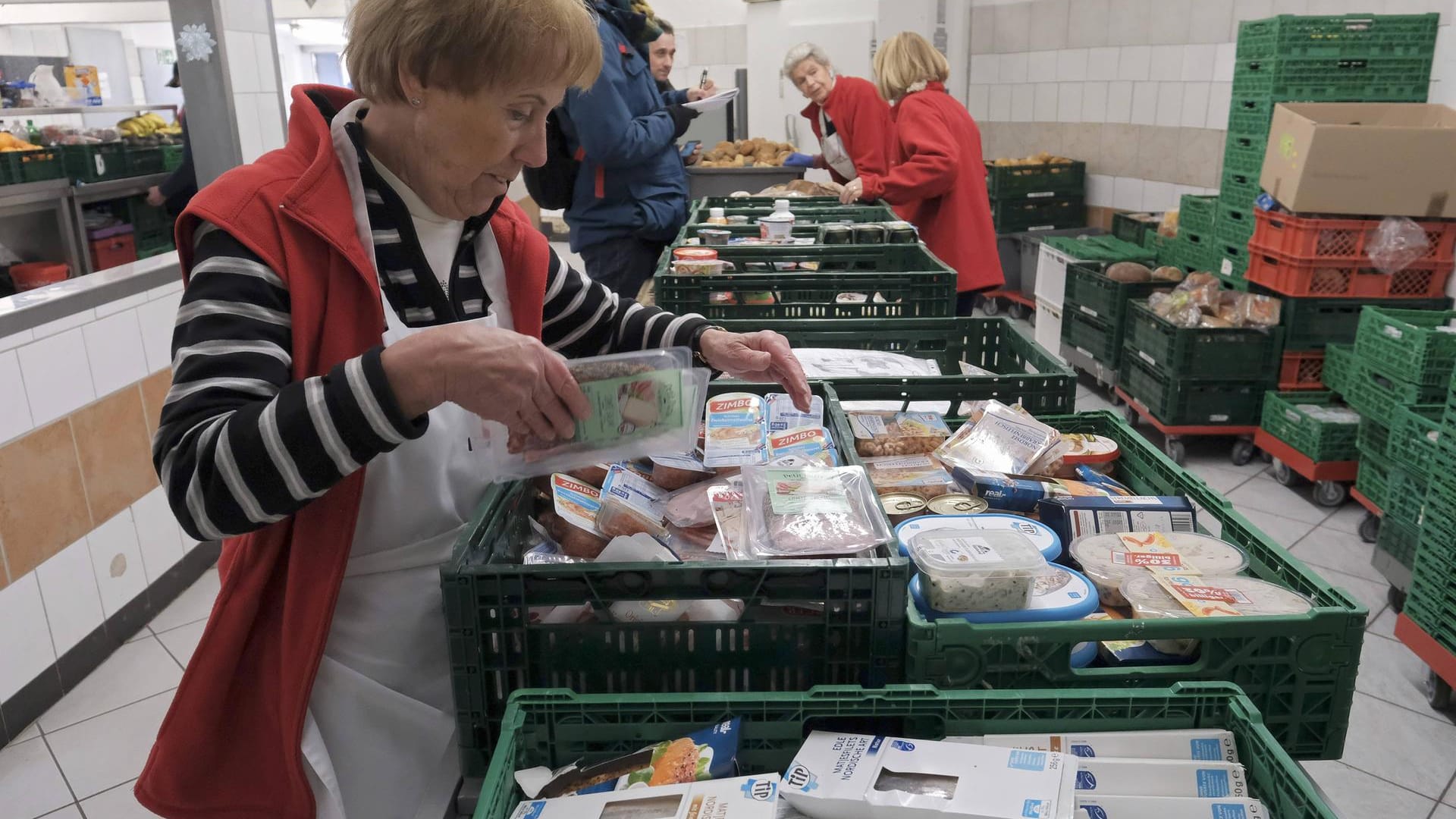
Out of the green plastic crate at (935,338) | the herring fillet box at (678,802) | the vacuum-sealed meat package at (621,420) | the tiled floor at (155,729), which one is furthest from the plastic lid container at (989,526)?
the tiled floor at (155,729)

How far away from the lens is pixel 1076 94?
23.6 ft

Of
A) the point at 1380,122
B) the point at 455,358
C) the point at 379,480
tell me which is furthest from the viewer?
the point at 1380,122

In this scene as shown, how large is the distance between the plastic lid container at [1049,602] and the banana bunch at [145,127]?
693cm

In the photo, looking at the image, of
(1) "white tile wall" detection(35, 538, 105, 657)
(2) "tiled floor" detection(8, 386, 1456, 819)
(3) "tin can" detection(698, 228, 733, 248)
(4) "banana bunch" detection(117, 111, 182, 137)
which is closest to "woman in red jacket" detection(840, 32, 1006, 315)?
(3) "tin can" detection(698, 228, 733, 248)

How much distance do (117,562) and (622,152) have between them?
2.15m

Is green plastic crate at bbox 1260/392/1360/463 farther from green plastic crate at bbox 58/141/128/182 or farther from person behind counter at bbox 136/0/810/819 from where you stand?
green plastic crate at bbox 58/141/128/182

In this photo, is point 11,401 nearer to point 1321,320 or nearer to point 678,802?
point 678,802

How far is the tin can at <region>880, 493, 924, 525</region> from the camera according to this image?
4.99 feet

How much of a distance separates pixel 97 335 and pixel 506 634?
257cm

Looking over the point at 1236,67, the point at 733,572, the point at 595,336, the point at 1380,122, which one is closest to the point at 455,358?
the point at 733,572

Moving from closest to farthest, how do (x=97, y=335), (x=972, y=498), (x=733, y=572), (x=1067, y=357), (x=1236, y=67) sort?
1. (x=733, y=572)
2. (x=972, y=498)
3. (x=97, y=335)
4. (x=1236, y=67)
5. (x=1067, y=357)

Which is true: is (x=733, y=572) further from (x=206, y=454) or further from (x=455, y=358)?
(x=206, y=454)

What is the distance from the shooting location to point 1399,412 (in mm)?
3342

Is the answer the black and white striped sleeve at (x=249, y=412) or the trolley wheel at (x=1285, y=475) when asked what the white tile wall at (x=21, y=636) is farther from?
the trolley wheel at (x=1285, y=475)
